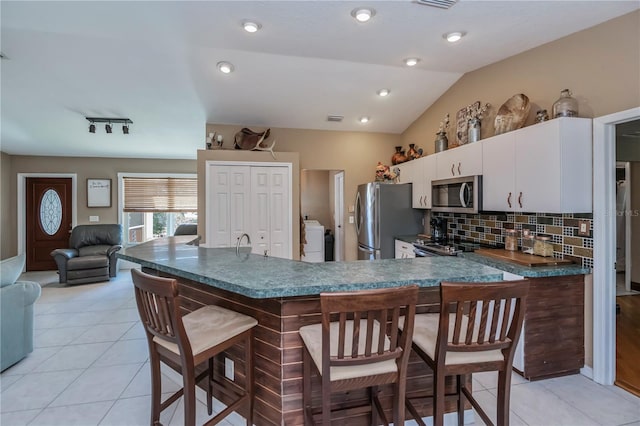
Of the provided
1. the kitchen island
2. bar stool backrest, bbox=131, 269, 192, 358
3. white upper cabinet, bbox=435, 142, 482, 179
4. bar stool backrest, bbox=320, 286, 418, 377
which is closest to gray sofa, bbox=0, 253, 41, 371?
the kitchen island

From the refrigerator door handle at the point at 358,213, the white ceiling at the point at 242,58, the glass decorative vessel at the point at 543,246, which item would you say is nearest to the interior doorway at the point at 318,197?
the refrigerator door handle at the point at 358,213

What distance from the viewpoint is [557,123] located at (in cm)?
236

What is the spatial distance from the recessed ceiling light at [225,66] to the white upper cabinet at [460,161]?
2.66 m

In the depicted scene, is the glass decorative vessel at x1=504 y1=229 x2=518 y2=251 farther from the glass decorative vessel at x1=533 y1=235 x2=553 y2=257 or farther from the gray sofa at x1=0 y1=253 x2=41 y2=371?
the gray sofa at x1=0 y1=253 x2=41 y2=371

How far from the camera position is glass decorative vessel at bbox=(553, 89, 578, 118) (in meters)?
2.44

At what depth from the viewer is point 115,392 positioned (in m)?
2.29

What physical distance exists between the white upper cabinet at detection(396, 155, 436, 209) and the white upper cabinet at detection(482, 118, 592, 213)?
1178 millimetres

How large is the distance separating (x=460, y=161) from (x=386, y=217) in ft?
4.26

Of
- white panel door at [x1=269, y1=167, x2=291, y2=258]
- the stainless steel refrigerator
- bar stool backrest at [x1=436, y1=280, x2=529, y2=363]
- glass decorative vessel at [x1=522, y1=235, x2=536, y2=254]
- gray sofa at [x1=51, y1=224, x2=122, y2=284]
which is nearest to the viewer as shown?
bar stool backrest at [x1=436, y1=280, x2=529, y2=363]

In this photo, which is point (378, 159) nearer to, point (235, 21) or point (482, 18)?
point (482, 18)

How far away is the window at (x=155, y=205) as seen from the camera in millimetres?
6684

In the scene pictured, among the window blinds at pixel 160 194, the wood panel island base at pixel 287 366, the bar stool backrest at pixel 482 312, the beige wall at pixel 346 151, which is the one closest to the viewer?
the bar stool backrest at pixel 482 312

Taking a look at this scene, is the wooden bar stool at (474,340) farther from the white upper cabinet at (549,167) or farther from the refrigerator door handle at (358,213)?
the refrigerator door handle at (358,213)

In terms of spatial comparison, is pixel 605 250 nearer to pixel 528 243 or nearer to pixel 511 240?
pixel 528 243
